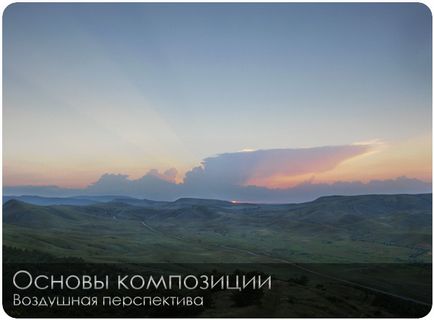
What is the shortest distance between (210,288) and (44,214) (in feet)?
365

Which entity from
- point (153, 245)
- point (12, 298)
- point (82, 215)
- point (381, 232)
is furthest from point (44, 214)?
point (12, 298)

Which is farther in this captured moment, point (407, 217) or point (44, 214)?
point (407, 217)

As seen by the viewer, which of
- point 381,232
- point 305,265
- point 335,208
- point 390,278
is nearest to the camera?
point 390,278

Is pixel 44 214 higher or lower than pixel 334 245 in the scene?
higher

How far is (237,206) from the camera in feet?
593

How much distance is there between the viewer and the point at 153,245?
83000mm

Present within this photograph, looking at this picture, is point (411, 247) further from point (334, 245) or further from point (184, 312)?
point (184, 312)

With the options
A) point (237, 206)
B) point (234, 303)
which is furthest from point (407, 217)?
point (234, 303)

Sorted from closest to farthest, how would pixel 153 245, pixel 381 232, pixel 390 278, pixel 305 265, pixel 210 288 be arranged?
pixel 210 288 < pixel 390 278 < pixel 305 265 < pixel 153 245 < pixel 381 232

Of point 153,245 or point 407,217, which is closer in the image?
point 153,245

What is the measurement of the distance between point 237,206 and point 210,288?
16456 cm

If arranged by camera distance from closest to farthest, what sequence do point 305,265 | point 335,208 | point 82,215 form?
point 305,265 → point 82,215 → point 335,208

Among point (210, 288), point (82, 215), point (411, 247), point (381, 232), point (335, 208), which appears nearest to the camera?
point (210, 288)

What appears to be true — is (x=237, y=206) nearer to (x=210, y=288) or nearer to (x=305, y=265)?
(x=305, y=265)
